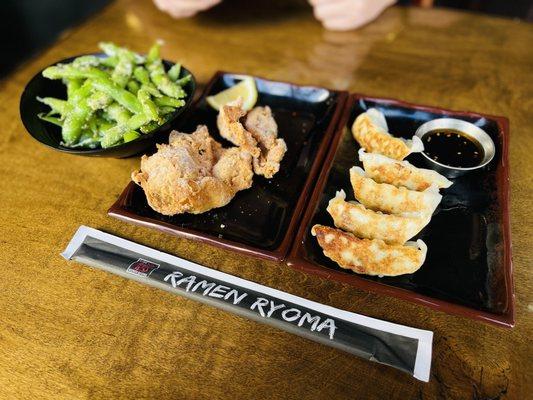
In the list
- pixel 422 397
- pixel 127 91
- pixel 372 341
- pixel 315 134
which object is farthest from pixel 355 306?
pixel 127 91

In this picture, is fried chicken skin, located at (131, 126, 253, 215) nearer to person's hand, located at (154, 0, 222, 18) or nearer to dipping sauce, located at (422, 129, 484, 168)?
dipping sauce, located at (422, 129, 484, 168)

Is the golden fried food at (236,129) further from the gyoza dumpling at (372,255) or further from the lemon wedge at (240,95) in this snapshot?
the gyoza dumpling at (372,255)

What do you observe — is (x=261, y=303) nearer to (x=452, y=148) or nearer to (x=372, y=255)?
(x=372, y=255)

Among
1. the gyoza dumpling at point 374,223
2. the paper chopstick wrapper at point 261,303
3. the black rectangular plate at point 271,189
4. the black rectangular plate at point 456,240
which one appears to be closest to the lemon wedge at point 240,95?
the black rectangular plate at point 271,189

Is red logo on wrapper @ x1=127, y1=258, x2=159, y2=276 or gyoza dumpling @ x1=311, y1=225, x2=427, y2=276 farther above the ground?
gyoza dumpling @ x1=311, y1=225, x2=427, y2=276

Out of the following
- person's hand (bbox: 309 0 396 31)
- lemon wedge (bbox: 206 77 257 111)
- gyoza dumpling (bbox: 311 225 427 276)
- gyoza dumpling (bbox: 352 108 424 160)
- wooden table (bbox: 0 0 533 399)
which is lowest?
wooden table (bbox: 0 0 533 399)

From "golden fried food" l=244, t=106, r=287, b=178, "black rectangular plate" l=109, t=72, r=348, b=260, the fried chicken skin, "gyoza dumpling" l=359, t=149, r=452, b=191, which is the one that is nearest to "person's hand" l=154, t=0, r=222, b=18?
"black rectangular plate" l=109, t=72, r=348, b=260

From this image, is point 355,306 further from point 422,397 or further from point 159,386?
point 159,386

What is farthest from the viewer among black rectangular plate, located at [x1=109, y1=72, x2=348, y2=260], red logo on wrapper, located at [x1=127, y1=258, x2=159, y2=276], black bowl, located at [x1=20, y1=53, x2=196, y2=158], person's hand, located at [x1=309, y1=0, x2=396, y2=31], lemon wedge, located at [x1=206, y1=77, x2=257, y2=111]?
person's hand, located at [x1=309, y1=0, x2=396, y2=31]

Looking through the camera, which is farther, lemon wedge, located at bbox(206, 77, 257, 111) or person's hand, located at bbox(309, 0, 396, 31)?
person's hand, located at bbox(309, 0, 396, 31)
